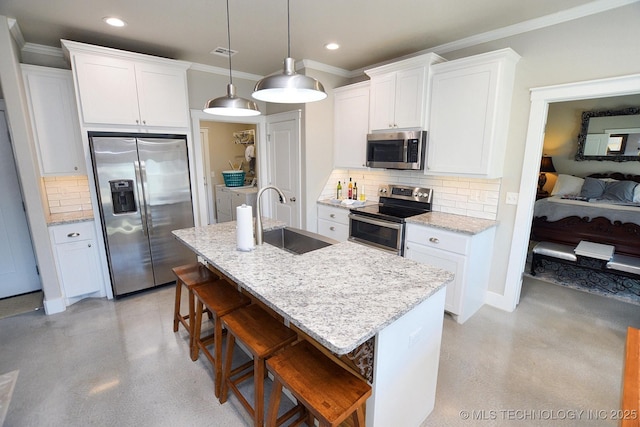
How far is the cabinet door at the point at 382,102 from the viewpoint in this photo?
10.5 ft

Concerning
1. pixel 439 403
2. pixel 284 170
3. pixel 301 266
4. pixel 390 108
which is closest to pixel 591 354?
pixel 439 403

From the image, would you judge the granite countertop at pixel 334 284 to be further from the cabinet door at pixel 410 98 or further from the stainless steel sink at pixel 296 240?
the cabinet door at pixel 410 98

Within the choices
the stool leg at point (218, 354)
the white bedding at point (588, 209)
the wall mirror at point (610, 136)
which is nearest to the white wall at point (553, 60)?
the white bedding at point (588, 209)

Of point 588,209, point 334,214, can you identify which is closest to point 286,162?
point 334,214

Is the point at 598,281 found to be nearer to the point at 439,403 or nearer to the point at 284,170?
the point at 439,403

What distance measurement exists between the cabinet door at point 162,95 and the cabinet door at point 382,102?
214 cm

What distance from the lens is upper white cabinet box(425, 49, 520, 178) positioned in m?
2.56

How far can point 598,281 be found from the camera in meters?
3.67

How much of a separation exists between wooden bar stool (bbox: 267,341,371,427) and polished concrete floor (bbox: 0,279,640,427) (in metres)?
0.72

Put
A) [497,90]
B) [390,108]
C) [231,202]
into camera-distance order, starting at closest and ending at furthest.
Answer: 1. [497,90]
2. [390,108]
3. [231,202]

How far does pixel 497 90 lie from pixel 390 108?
1.04m

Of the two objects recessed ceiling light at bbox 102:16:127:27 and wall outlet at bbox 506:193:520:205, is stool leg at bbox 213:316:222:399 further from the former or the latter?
wall outlet at bbox 506:193:520:205

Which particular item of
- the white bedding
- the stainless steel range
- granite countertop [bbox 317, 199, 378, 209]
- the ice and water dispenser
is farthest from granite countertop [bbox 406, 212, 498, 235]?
the ice and water dispenser

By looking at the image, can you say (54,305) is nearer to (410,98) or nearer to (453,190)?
(410,98)
